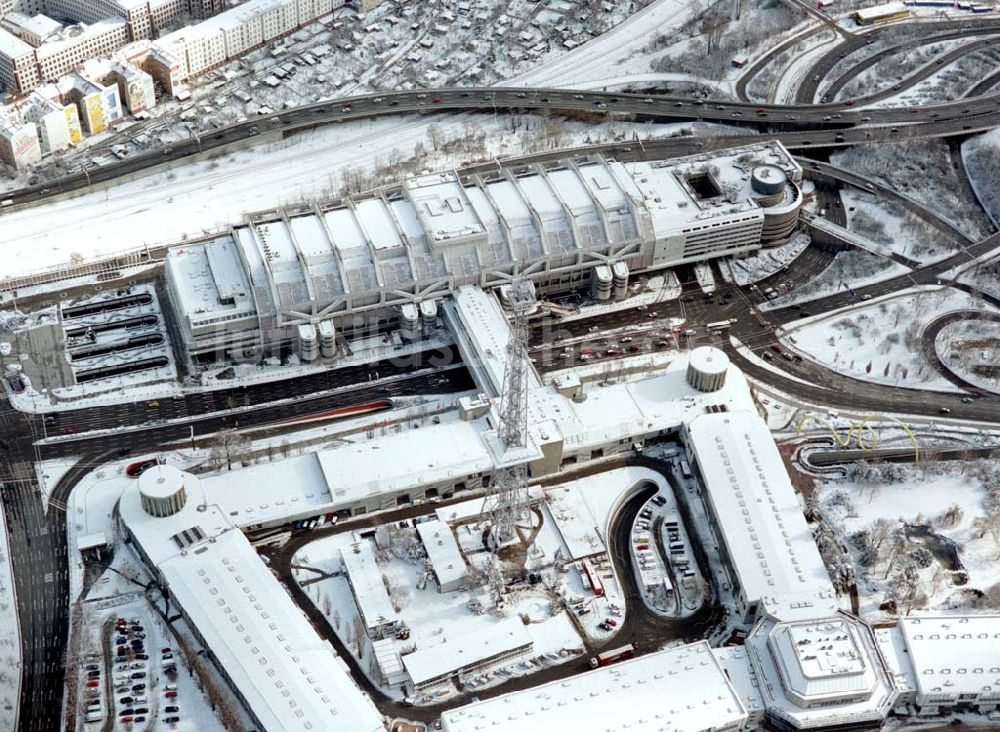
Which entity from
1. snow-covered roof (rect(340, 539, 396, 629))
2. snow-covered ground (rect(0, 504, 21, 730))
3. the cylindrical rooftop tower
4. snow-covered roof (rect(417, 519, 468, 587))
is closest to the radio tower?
snow-covered roof (rect(417, 519, 468, 587))

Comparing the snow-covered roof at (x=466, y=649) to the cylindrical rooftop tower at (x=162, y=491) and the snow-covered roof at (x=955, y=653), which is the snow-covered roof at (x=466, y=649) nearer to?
the cylindrical rooftop tower at (x=162, y=491)

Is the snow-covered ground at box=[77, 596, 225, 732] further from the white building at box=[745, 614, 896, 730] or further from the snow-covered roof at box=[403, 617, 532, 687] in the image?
the white building at box=[745, 614, 896, 730]

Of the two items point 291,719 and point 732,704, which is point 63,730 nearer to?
point 291,719

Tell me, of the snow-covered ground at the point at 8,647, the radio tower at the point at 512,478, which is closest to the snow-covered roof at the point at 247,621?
the snow-covered ground at the point at 8,647

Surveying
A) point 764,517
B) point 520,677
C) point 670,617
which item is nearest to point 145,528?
point 520,677

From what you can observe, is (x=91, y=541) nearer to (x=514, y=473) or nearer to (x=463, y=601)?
(x=463, y=601)

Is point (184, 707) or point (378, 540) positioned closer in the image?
point (184, 707)
